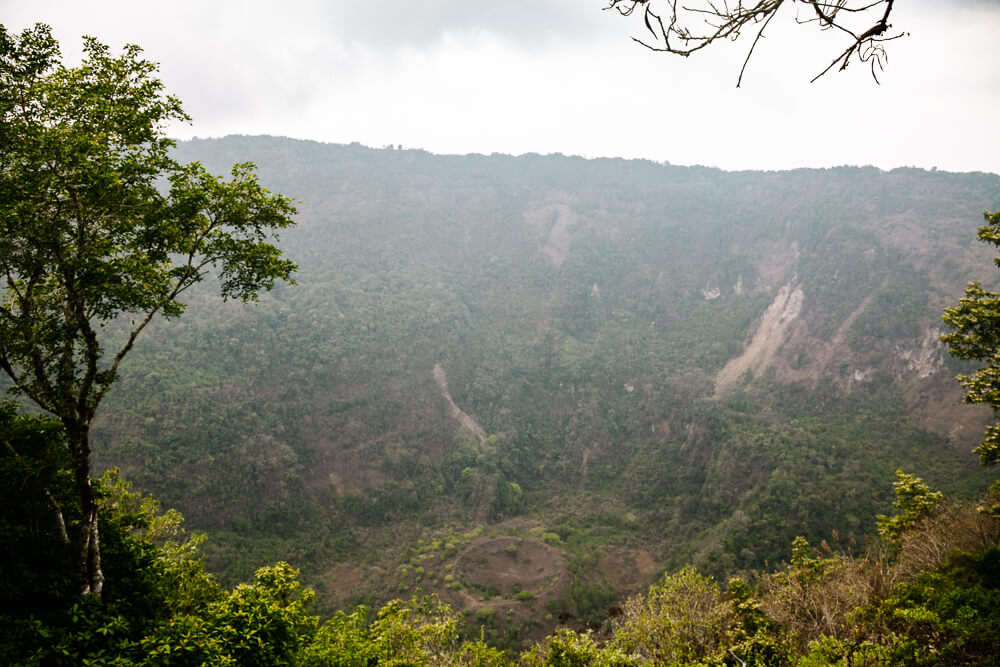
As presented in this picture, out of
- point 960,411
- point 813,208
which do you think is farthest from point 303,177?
point 960,411

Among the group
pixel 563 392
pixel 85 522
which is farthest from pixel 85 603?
pixel 563 392

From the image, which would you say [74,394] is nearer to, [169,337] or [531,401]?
[169,337]

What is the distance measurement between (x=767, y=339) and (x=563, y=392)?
2419cm

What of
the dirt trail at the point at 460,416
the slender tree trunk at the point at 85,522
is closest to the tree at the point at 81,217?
the slender tree trunk at the point at 85,522

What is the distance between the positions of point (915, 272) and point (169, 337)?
7417 centimetres

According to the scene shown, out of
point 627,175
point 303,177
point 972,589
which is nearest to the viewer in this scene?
point 972,589

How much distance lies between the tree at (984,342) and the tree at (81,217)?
15987mm

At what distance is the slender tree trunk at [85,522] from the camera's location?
6.38 m

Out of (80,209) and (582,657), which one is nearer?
(80,209)

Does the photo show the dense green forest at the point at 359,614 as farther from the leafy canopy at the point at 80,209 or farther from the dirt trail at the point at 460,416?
the dirt trail at the point at 460,416

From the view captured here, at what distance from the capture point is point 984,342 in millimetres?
11094

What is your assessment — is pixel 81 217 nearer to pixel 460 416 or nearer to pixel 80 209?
pixel 80 209

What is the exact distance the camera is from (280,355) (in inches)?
1767

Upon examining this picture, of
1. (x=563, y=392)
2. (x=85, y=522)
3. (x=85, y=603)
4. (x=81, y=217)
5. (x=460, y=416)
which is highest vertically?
(x=81, y=217)
